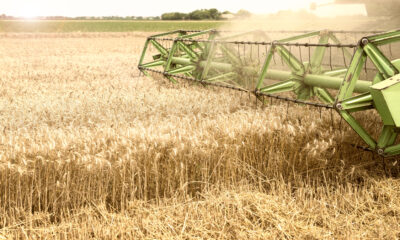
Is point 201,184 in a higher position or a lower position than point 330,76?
lower

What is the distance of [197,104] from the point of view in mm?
5965

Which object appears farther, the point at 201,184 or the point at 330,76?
the point at 330,76

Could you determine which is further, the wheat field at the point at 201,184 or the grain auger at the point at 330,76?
the grain auger at the point at 330,76

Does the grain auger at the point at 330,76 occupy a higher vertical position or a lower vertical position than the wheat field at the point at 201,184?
higher

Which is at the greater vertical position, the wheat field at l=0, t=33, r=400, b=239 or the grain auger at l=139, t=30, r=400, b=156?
the grain auger at l=139, t=30, r=400, b=156

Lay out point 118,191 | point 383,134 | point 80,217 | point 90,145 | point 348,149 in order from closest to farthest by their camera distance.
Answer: point 80,217 < point 118,191 < point 90,145 < point 383,134 < point 348,149

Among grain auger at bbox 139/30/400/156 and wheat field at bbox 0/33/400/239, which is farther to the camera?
grain auger at bbox 139/30/400/156

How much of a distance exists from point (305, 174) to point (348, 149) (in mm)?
609

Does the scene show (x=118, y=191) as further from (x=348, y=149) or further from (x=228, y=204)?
(x=348, y=149)

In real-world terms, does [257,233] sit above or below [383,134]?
below

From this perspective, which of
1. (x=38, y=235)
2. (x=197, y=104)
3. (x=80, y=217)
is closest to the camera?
(x=38, y=235)

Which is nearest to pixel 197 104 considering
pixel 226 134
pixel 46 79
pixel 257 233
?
pixel 226 134

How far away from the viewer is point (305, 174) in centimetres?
405

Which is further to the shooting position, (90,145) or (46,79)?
(46,79)
